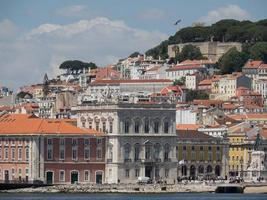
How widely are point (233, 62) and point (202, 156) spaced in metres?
64.6

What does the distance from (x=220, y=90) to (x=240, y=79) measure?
2.31 m

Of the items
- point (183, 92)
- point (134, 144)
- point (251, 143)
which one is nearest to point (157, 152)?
point (134, 144)

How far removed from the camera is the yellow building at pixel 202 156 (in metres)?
105

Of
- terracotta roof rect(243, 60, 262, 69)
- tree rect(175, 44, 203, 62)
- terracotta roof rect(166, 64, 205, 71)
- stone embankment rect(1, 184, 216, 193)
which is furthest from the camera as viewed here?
tree rect(175, 44, 203, 62)

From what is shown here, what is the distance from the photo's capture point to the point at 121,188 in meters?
88.4

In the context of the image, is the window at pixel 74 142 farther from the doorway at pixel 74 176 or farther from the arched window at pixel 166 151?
the arched window at pixel 166 151

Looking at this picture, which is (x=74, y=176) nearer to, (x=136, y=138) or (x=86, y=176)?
(x=86, y=176)

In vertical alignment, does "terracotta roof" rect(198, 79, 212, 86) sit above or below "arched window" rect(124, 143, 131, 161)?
above

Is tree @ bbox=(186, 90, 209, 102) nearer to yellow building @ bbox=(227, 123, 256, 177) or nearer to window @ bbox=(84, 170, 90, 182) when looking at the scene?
yellow building @ bbox=(227, 123, 256, 177)

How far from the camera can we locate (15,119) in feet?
316

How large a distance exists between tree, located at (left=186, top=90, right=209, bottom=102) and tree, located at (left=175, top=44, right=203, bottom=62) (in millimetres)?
18040

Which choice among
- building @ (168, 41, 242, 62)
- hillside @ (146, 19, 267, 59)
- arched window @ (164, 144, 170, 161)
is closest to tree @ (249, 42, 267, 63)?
hillside @ (146, 19, 267, 59)

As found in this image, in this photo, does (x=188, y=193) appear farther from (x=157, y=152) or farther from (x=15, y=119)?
(x=15, y=119)

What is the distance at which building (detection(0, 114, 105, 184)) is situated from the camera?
91.2m
